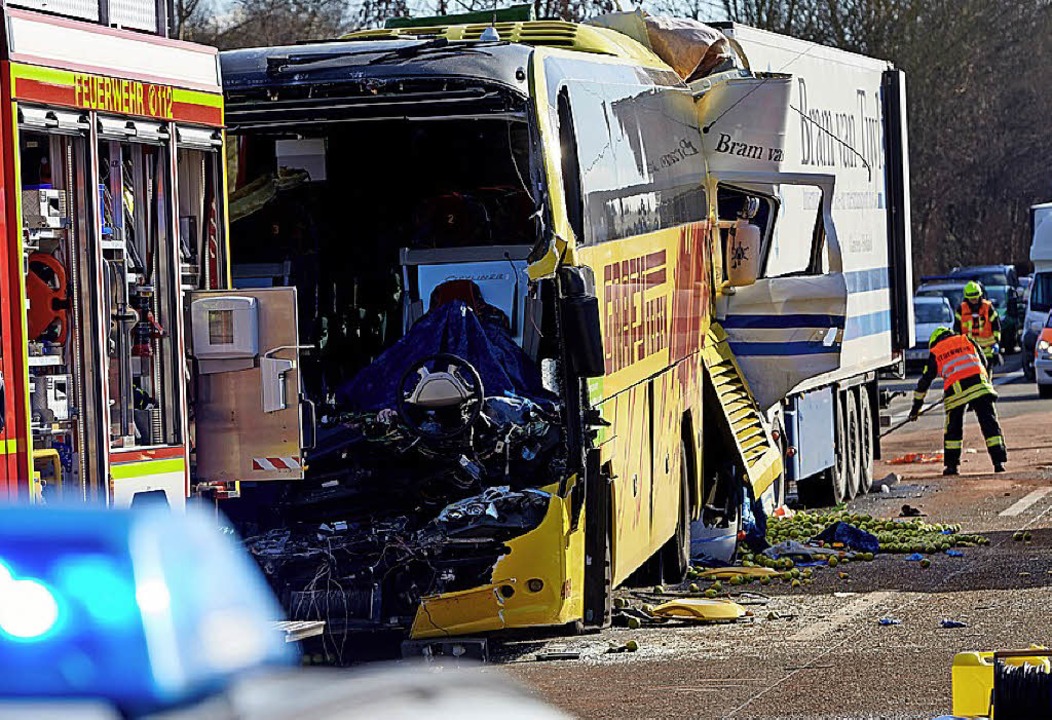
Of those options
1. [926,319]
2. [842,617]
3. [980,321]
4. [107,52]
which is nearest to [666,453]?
[842,617]

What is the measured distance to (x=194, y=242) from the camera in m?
8.90

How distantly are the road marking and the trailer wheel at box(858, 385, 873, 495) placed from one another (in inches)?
72.0

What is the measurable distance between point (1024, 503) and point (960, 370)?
3.47 metres

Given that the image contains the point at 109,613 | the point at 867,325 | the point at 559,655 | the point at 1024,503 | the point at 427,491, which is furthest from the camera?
the point at 867,325

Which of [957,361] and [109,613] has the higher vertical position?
[109,613]

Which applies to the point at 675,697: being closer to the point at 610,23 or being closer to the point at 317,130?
the point at 317,130

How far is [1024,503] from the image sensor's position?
55.7ft

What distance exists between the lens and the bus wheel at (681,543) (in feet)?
41.7

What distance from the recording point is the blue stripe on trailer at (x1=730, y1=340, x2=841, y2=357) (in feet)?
47.0

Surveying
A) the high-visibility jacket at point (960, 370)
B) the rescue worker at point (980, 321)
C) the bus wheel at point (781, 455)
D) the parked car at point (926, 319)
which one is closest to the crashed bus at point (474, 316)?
the bus wheel at point (781, 455)

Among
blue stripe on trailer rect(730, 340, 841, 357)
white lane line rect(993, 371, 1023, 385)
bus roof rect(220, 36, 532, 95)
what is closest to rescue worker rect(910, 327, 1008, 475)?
blue stripe on trailer rect(730, 340, 841, 357)

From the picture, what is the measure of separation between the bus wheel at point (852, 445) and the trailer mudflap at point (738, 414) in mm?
4082

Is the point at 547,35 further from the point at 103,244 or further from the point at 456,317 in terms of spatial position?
the point at 103,244

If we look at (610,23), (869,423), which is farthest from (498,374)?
(869,423)
